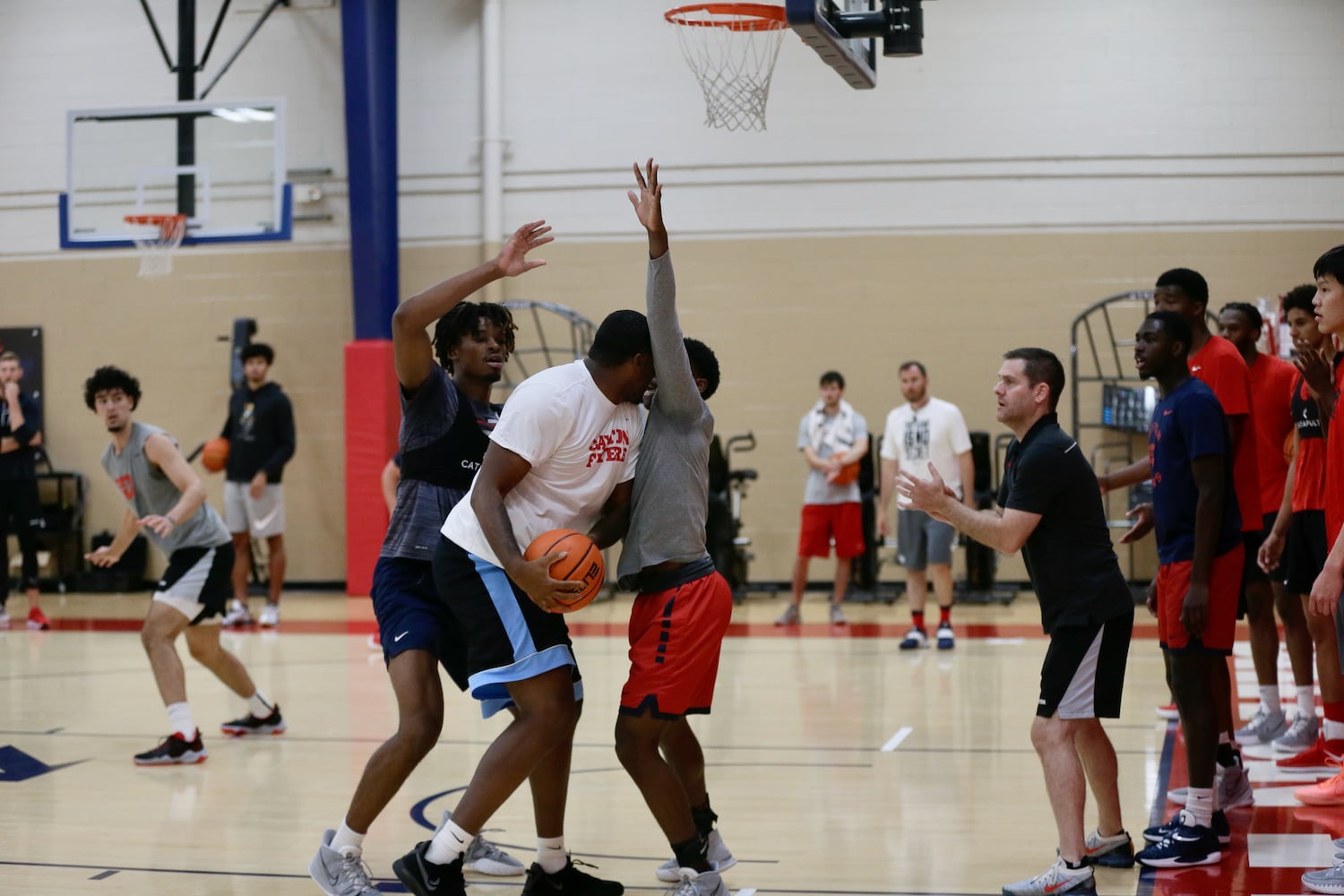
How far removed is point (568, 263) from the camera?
507 inches

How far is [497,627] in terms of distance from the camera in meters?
3.91

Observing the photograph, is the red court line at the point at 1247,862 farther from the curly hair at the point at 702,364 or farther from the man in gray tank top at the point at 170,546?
the man in gray tank top at the point at 170,546

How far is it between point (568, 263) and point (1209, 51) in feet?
19.1

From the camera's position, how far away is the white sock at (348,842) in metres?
4.10

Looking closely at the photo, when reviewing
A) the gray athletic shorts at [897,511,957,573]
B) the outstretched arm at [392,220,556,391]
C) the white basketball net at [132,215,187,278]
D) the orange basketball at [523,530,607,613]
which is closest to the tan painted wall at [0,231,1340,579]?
the white basketball net at [132,215,187,278]

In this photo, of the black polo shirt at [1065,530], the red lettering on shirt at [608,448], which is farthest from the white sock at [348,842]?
the black polo shirt at [1065,530]

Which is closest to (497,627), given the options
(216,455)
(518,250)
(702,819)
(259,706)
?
(702,819)

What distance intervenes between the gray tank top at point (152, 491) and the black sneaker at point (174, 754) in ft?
2.65

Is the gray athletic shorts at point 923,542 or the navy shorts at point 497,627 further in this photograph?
the gray athletic shorts at point 923,542

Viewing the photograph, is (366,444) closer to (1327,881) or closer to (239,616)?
(239,616)

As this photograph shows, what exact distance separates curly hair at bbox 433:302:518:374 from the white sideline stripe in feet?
9.23

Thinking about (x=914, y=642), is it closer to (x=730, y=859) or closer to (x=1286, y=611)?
(x=1286, y=611)

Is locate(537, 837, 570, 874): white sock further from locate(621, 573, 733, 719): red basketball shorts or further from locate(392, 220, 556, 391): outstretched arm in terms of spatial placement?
locate(392, 220, 556, 391): outstretched arm

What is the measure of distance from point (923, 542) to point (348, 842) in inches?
239
